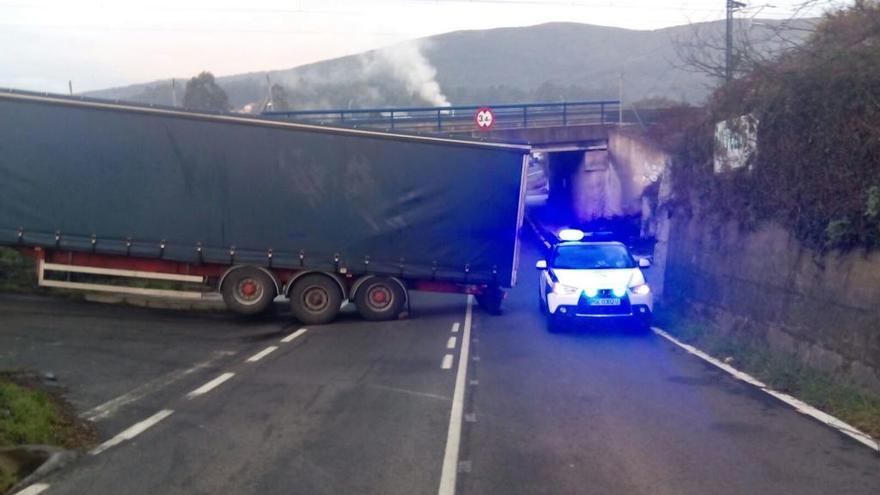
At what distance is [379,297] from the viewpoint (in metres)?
17.9

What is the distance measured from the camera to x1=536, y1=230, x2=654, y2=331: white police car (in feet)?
51.1

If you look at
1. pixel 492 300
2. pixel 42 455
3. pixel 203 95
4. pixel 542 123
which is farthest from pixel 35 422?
pixel 203 95

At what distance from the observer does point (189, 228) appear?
16781mm

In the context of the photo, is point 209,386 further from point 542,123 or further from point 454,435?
point 542,123

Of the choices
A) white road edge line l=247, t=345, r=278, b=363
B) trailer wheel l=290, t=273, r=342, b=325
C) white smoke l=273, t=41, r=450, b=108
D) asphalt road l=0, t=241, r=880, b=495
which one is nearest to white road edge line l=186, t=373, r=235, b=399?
asphalt road l=0, t=241, r=880, b=495

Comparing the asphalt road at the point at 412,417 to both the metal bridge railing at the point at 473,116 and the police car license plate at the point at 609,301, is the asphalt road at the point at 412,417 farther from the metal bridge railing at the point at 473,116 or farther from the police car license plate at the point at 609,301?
the metal bridge railing at the point at 473,116

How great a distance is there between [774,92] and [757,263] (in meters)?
2.63

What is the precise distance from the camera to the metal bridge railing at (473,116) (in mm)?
33875

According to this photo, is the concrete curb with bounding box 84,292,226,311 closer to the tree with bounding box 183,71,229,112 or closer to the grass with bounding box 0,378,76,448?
the grass with bounding box 0,378,76,448

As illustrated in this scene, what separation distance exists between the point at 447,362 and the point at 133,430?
5.41m

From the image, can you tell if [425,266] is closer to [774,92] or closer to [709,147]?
[709,147]

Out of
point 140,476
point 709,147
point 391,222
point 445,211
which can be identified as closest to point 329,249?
point 391,222

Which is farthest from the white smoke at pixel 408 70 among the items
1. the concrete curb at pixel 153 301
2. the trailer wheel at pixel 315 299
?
the trailer wheel at pixel 315 299

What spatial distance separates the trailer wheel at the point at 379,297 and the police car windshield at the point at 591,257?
3.15 metres
